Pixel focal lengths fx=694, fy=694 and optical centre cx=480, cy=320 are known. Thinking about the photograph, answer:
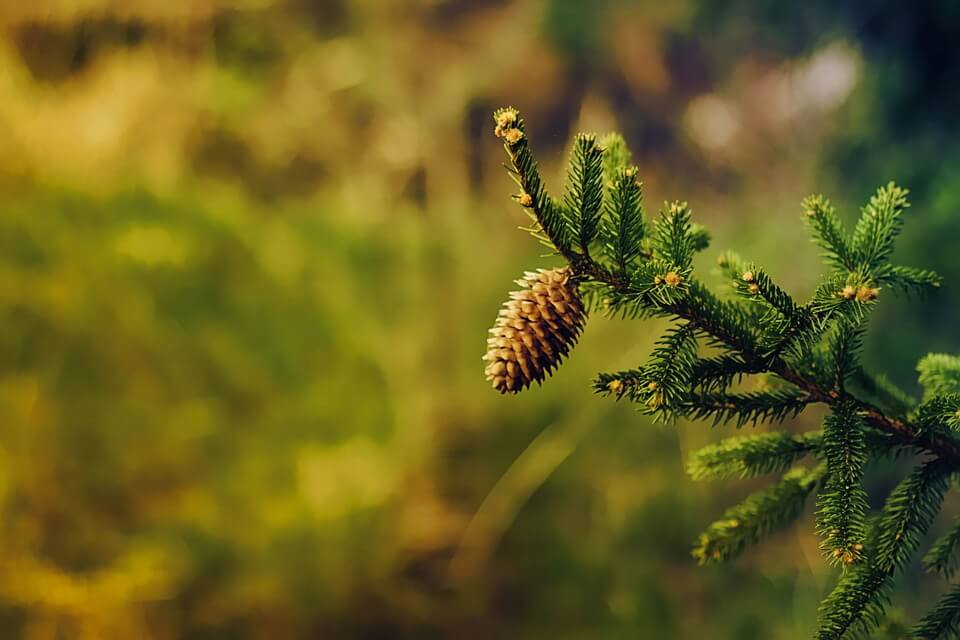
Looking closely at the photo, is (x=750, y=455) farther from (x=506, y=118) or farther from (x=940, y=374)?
(x=506, y=118)

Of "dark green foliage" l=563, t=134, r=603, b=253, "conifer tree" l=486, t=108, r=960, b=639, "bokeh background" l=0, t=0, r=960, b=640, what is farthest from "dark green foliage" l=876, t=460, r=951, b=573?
"bokeh background" l=0, t=0, r=960, b=640

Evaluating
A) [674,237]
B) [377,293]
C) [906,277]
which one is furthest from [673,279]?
[377,293]

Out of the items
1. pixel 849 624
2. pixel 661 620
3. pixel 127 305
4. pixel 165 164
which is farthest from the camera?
pixel 165 164

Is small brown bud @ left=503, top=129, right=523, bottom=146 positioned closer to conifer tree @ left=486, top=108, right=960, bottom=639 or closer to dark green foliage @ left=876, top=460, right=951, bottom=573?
conifer tree @ left=486, top=108, right=960, bottom=639

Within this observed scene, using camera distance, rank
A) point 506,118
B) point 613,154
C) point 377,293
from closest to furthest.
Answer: point 506,118 → point 613,154 → point 377,293

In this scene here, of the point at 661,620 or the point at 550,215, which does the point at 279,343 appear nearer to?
the point at 661,620

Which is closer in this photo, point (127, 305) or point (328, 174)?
point (127, 305)

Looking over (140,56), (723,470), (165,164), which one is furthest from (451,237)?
(723,470)
